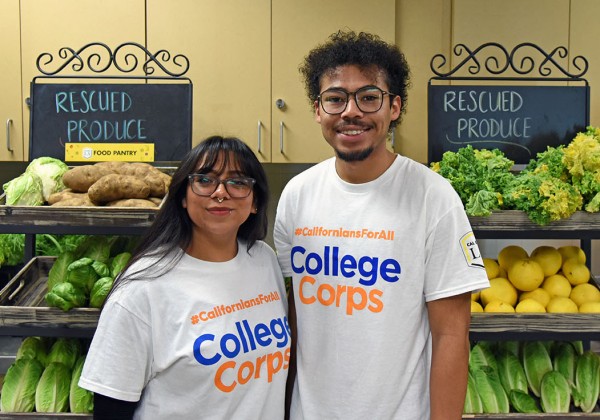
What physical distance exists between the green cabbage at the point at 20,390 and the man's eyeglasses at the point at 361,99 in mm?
1338

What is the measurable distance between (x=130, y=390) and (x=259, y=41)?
2.29 meters

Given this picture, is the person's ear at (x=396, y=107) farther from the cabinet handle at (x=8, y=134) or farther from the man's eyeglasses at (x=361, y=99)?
the cabinet handle at (x=8, y=134)

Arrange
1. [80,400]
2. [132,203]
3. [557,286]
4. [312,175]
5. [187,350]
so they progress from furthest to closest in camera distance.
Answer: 1. [557,286]
2. [80,400]
3. [132,203]
4. [312,175]
5. [187,350]

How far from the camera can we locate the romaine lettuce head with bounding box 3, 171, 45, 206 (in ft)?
6.47

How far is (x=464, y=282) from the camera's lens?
1424 mm

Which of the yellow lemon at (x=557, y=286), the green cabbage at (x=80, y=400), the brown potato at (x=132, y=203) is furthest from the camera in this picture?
the yellow lemon at (x=557, y=286)

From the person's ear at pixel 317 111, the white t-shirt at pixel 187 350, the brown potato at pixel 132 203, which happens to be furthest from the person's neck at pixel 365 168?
the brown potato at pixel 132 203

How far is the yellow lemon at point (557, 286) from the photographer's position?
82.7 inches

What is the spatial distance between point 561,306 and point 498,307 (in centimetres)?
20

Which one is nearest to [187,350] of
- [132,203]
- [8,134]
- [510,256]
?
[132,203]

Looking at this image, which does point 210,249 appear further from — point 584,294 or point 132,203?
→ point 584,294

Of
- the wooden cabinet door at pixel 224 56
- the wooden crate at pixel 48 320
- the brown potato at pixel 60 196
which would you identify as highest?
the wooden cabinet door at pixel 224 56

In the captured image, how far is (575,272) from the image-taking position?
7.07 ft

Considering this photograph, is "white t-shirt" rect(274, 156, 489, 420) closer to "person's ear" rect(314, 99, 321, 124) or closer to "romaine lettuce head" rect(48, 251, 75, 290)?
"person's ear" rect(314, 99, 321, 124)
